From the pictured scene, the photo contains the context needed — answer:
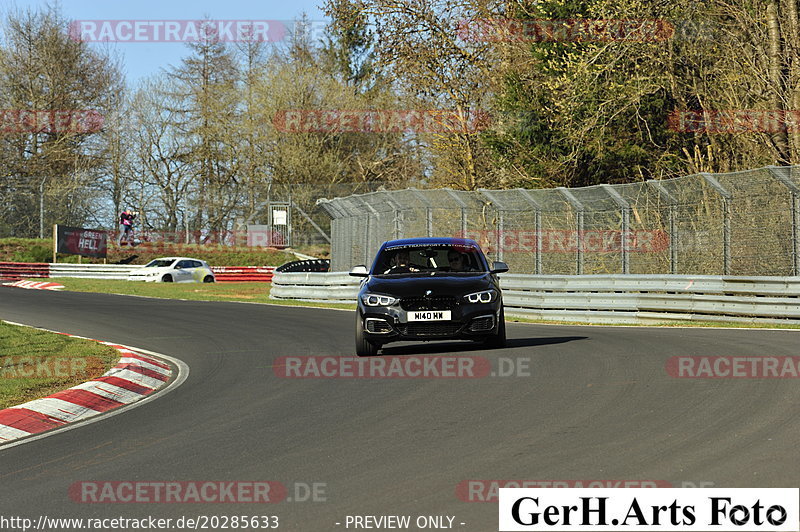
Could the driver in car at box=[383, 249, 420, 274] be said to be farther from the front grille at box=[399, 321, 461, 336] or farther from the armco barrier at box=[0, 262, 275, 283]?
the armco barrier at box=[0, 262, 275, 283]

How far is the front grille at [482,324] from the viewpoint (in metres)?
13.0

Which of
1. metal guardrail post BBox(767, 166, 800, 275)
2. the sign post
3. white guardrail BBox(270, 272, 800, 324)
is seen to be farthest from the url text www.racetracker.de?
the sign post

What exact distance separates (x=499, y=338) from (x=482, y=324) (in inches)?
26.1

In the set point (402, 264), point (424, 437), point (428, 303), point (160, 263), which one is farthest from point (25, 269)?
point (424, 437)

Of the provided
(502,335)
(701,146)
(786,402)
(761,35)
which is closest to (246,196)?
(701,146)

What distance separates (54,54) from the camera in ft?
193

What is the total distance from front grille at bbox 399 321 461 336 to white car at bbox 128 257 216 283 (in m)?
31.9

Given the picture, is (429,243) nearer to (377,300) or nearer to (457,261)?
(457,261)

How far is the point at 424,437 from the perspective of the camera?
7.59 m

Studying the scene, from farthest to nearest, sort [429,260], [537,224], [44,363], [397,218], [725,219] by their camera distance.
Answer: [397,218] < [537,224] < [725,219] < [429,260] < [44,363]

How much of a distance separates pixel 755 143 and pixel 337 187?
103ft

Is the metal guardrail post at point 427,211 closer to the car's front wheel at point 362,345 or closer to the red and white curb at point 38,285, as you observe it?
the car's front wheel at point 362,345

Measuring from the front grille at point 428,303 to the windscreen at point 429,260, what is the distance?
1.21 metres

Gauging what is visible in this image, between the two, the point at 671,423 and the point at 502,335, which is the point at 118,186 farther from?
the point at 671,423
